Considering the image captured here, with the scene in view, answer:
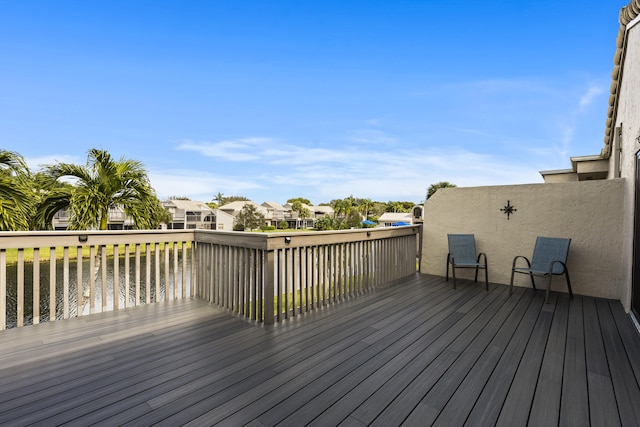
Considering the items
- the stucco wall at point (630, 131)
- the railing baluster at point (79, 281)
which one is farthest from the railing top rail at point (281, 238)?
the stucco wall at point (630, 131)

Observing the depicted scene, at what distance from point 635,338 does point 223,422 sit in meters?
3.52

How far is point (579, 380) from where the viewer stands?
1983 mm

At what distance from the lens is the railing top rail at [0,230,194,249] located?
2697mm

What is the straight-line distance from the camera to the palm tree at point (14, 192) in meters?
3.72

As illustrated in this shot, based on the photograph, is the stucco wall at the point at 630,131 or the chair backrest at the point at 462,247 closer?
the stucco wall at the point at 630,131

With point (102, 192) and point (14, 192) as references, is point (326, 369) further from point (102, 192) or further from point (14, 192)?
point (102, 192)

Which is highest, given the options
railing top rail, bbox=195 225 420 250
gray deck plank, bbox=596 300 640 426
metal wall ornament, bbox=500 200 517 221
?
metal wall ornament, bbox=500 200 517 221

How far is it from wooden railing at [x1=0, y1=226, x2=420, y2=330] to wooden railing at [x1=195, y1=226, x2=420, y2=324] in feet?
0.03

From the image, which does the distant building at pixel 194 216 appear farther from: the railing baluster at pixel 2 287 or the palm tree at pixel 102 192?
the railing baluster at pixel 2 287

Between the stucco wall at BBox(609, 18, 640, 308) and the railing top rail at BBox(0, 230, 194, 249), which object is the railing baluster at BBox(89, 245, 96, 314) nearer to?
the railing top rail at BBox(0, 230, 194, 249)

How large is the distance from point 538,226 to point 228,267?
464cm

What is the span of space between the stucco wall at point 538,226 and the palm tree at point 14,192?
20.2 ft

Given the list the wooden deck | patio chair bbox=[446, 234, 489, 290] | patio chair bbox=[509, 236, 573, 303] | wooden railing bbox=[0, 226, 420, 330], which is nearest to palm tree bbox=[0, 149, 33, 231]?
wooden railing bbox=[0, 226, 420, 330]

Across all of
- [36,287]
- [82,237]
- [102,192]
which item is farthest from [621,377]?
[102,192]
